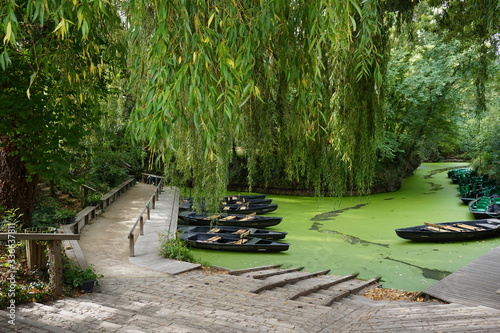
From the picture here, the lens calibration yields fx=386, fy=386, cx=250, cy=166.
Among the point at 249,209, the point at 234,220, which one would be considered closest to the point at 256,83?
the point at 234,220

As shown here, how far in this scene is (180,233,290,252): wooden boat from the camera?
392 inches

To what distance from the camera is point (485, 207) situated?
1437 centimetres

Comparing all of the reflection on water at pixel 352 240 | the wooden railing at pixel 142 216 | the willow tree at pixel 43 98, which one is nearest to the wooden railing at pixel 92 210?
the wooden railing at pixel 142 216

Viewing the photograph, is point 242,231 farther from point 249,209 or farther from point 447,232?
point 447,232

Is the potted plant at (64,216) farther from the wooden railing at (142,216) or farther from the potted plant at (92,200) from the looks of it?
the potted plant at (92,200)

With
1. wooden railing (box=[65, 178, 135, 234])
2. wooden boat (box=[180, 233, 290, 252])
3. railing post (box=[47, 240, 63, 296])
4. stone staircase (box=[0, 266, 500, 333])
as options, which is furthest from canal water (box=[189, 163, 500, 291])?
railing post (box=[47, 240, 63, 296])

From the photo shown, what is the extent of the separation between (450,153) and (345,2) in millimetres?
41220

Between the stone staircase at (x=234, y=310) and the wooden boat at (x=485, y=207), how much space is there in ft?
27.5

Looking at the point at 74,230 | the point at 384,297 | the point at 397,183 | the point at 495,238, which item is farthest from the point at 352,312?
the point at 397,183

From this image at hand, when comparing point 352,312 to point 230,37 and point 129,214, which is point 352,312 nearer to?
point 230,37

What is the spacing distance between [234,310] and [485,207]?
42.9ft

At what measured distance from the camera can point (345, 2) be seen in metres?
2.55

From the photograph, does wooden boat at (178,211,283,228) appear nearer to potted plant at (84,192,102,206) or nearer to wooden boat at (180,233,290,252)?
wooden boat at (180,233,290,252)

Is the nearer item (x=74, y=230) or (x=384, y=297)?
(x=384, y=297)
